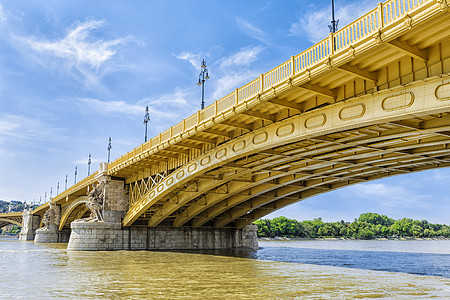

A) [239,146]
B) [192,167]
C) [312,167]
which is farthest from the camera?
[192,167]

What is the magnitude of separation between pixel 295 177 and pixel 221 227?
15057 mm

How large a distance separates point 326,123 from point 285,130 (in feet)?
9.25

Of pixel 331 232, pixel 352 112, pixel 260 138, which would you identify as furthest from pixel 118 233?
pixel 331 232

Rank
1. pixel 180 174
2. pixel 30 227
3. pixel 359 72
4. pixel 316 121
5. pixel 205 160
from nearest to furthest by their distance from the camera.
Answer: pixel 359 72 < pixel 316 121 < pixel 205 160 < pixel 180 174 < pixel 30 227

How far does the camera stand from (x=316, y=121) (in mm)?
17844

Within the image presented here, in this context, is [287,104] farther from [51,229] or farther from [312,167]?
[51,229]

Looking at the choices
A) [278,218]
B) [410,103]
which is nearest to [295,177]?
[410,103]

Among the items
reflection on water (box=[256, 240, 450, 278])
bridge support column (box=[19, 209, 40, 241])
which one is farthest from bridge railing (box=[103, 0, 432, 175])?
bridge support column (box=[19, 209, 40, 241])

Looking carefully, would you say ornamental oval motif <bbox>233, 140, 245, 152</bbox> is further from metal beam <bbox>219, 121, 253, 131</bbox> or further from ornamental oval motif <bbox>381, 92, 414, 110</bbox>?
ornamental oval motif <bbox>381, 92, 414, 110</bbox>

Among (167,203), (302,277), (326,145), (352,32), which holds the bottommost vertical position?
(302,277)

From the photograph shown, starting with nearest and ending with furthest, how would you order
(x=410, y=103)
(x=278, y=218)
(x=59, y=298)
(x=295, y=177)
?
(x=59, y=298)
(x=410, y=103)
(x=295, y=177)
(x=278, y=218)

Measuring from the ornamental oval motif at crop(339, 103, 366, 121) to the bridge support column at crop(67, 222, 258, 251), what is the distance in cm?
2635

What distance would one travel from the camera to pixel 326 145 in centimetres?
2042

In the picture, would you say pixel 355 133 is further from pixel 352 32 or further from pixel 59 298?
pixel 59 298
